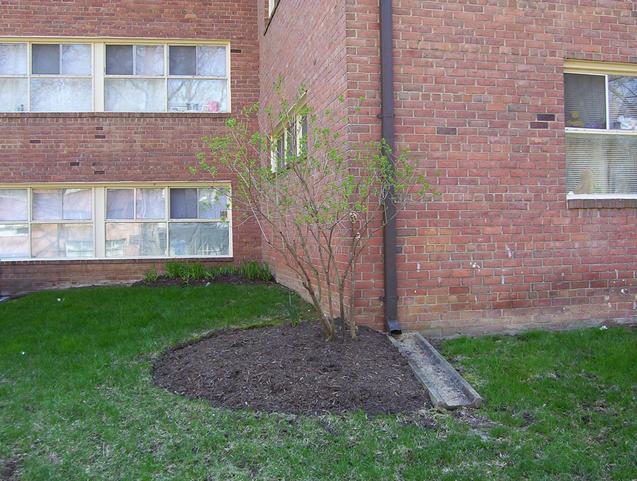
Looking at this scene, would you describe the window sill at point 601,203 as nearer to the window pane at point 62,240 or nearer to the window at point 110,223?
the window at point 110,223

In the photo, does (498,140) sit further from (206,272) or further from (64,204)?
(64,204)

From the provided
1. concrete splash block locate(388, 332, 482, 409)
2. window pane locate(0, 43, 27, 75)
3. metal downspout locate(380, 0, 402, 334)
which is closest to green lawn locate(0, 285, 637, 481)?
concrete splash block locate(388, 332, 482, 409)

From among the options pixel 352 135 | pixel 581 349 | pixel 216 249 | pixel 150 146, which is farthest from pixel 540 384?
pixel 150 146

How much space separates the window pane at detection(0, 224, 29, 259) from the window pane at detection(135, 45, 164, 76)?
3.99 m

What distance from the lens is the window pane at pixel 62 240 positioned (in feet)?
38.4

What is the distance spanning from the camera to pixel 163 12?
11.9 m

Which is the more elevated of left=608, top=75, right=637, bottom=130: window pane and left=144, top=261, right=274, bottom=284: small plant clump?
left=608, top=75, right=637, bottom=130: window pane

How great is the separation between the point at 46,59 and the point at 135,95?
1.95 meters

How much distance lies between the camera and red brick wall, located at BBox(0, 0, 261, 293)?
11.6 m

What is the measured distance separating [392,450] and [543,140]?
4201 mm

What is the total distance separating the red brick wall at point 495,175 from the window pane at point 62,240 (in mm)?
7891

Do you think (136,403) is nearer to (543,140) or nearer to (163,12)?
(543,140)

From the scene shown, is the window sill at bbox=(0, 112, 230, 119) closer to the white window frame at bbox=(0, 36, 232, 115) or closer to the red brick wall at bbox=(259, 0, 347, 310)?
the white window frame at bbox=(0, 36, 232, 115)

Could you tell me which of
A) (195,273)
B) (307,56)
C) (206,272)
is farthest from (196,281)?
(307,56)
